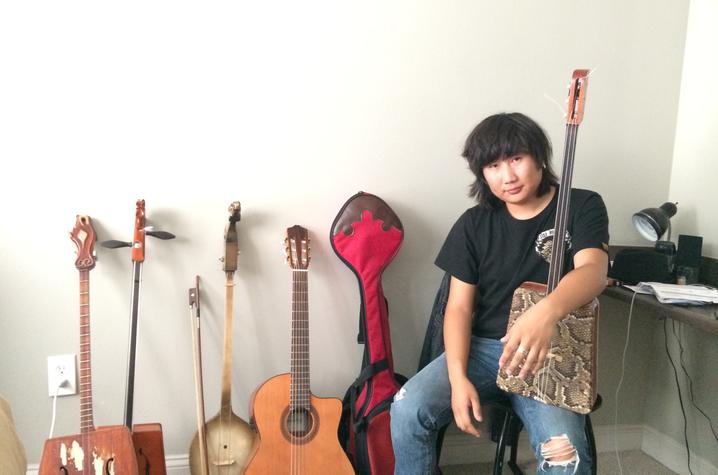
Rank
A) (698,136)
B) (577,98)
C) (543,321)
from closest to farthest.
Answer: (543,321)
(577,98)
(698,136)

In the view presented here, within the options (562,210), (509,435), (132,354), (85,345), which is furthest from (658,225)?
(85,345)

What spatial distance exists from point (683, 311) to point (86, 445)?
5.07ft

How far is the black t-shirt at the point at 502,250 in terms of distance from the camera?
123 cm

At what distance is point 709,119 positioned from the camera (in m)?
1.62

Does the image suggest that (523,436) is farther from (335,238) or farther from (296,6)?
(296,6)

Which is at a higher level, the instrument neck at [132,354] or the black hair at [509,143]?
the black hair at [509,143]

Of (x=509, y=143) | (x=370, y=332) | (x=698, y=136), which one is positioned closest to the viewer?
(x=509, y=143)

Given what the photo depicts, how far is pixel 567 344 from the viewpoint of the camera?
3.42ft

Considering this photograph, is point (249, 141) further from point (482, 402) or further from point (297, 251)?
point (482, 402)

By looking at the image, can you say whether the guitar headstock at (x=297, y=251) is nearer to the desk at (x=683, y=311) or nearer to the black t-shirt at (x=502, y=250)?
the black t-shirt at (x=502, y=250)

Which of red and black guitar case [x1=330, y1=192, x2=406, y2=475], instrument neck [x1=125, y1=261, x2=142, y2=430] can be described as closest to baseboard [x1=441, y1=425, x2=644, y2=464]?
red and black guitar case [x1=330, y1=192, x2=406, y2=475]

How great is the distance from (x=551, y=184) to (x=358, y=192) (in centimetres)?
57

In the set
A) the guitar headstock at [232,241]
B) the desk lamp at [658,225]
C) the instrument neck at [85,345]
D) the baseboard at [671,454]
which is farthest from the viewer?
the baseboard at [671,454]

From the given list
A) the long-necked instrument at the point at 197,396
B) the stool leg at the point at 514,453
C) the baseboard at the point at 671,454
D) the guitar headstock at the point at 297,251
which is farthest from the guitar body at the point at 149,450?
the baseboard at the point at 671,454
